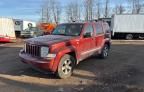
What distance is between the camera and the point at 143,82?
27.0 ft

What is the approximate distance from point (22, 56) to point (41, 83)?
1590 millimetres

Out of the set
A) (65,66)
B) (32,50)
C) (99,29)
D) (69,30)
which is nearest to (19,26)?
(99,29)

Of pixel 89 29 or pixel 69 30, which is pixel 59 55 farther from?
pixel 89 29

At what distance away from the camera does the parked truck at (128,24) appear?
29256 mm

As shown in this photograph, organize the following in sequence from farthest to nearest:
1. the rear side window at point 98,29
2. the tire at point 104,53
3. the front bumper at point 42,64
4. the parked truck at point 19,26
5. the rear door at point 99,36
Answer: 1. the parked truck at point 19,26
2. the tire at point 104,53
3. the rear side window at point 98,29
4. the rear door at point 99,36
5. the front bumper at point 42,64

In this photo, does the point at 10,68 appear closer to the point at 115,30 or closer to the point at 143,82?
the point at 143,82

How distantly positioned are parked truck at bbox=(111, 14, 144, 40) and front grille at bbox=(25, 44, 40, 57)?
21.0 metres

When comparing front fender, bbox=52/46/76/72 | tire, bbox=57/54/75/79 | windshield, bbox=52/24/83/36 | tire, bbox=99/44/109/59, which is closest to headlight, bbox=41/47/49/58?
front fender, bbox=52/46/76/72

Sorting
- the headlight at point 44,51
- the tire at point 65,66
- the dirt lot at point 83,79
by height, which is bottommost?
the dirt lot at point 83,79

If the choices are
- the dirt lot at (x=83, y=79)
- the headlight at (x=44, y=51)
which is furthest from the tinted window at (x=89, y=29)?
the headlight at (x=44, y=51)

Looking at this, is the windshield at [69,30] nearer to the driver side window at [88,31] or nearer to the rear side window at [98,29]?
the driver side window at [88,31]

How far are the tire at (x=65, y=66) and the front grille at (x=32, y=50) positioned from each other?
848 mm

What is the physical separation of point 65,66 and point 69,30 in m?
1.96

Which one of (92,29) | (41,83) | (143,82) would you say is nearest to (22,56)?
(41,83)
